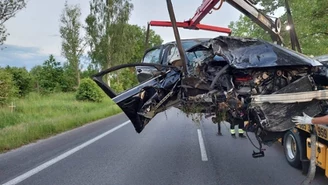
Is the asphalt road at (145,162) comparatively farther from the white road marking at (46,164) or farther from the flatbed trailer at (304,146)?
the flatbed trailer at (304,146)

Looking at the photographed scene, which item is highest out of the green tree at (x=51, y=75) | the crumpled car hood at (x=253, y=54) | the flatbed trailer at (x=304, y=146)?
the green tree at (x=51, y=75)

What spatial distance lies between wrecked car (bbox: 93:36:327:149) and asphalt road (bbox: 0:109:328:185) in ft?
3.58

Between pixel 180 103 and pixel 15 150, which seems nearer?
pixel 180 103

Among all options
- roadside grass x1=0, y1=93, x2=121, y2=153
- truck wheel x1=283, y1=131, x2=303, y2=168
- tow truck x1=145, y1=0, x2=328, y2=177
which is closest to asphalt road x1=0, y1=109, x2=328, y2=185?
truck wheel x1=283, y1=131, x2=303, y2=168

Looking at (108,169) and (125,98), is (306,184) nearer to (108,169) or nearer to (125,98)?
(125,98)

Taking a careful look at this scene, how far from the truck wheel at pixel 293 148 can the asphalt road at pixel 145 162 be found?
0.52 feet

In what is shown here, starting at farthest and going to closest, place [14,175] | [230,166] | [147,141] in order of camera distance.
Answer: [147,141], [230,166], [14,175]

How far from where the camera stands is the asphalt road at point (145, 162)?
4.75 meters

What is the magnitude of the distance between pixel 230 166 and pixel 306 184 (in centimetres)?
188

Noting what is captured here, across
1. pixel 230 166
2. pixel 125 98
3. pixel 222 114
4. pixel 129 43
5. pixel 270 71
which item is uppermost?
pixel 129 43

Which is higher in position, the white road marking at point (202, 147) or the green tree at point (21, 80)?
the green tree at point (21, 80)

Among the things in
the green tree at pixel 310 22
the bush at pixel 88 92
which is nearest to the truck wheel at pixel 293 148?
the green tree at pixel 310 22

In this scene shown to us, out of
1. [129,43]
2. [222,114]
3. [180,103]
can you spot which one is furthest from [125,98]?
[129,43]

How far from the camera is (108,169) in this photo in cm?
530
